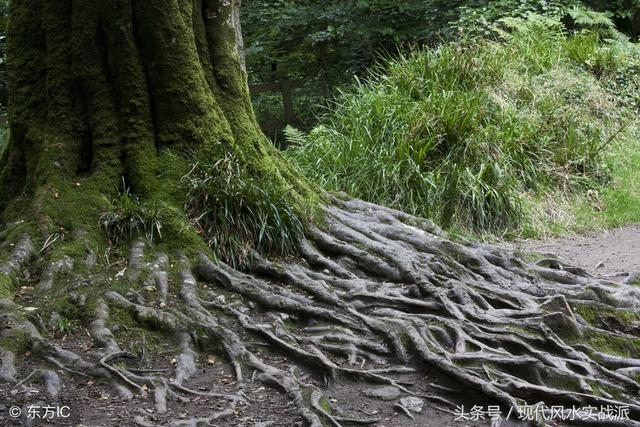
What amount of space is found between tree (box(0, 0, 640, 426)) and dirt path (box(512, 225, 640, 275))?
45.2 inches

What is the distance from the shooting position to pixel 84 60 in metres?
6.13

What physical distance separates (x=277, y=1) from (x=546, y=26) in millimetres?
6057

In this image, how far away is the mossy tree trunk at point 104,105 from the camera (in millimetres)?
6062

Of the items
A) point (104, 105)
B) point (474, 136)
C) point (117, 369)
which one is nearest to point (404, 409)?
point (117, 369)

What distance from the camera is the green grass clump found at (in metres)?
9.45

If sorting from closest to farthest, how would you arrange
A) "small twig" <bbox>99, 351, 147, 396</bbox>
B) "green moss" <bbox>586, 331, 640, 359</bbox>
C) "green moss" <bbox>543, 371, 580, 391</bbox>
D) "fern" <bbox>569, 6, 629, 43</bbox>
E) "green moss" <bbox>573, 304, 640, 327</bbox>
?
"small twig" <bbox>99, 351, 147, 396</bbox>
"green moss" <bbox>543, 371, 580, 391</bbox>
"green moss" <bbox>586, 331, 640, 359</bbox>
"green moss" <bbox>573, 304, 640, 327</bbox>
"fern" <bbox>569, 6, 629, 43</bbox>

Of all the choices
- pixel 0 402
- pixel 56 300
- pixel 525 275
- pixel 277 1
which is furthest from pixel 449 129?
pixel 277 1

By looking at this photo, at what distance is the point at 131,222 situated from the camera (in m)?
5.78

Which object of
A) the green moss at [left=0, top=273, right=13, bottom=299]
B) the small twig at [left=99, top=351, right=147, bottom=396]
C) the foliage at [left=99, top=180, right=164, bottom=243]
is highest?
the foliage at [left=99, top=180, right=164, bottom=243]

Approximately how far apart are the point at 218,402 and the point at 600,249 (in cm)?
573

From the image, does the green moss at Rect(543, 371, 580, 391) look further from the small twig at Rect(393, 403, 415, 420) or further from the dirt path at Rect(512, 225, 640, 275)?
the dirt path at Rect(512, 225, 640, 275)

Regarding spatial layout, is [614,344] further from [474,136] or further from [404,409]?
[474,136]

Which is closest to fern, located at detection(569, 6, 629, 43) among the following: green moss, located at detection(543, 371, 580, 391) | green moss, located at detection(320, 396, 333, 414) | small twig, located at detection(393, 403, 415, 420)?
green moss, located at detection(543, 371, 580, 391)

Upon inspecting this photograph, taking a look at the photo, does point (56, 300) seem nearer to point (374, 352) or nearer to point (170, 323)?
point (170, 323)
